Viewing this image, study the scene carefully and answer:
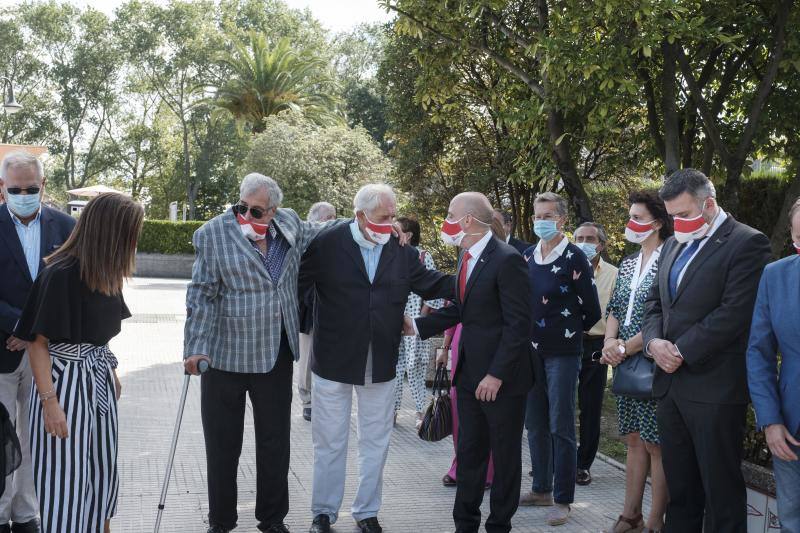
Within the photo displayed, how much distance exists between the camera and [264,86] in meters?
37.4

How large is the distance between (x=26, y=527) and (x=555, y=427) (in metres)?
3.30

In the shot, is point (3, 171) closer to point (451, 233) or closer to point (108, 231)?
point (108, 231)

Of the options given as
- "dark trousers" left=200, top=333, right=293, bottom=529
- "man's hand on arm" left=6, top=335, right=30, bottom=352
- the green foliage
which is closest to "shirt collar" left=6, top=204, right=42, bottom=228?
"man's hand on arm" left=6, top=335, right=30, bottom=352

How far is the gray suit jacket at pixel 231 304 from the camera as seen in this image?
16.0 feet

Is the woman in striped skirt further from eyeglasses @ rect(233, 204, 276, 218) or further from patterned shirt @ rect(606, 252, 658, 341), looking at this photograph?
patterned shirt @ rect(606, 252, 658, 341)

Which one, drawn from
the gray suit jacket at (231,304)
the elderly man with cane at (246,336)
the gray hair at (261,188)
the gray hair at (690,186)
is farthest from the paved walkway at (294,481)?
the gray hair at (690,186)

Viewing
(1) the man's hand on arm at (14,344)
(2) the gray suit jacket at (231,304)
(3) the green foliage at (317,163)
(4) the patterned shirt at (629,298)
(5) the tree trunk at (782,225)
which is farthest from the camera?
(3) the green foliage at (317,163)

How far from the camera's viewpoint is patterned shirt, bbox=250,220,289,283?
5.02 metres

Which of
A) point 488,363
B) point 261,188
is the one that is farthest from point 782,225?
point 261,188

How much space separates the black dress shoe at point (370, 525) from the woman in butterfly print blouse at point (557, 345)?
1.18 meters

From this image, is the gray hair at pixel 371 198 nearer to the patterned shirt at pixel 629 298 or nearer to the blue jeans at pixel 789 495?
the patterned shirt at pixel 629 298

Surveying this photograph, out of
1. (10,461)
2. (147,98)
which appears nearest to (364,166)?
(10,461)

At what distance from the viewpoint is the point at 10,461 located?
373 cm

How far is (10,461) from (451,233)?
260 centimetres
